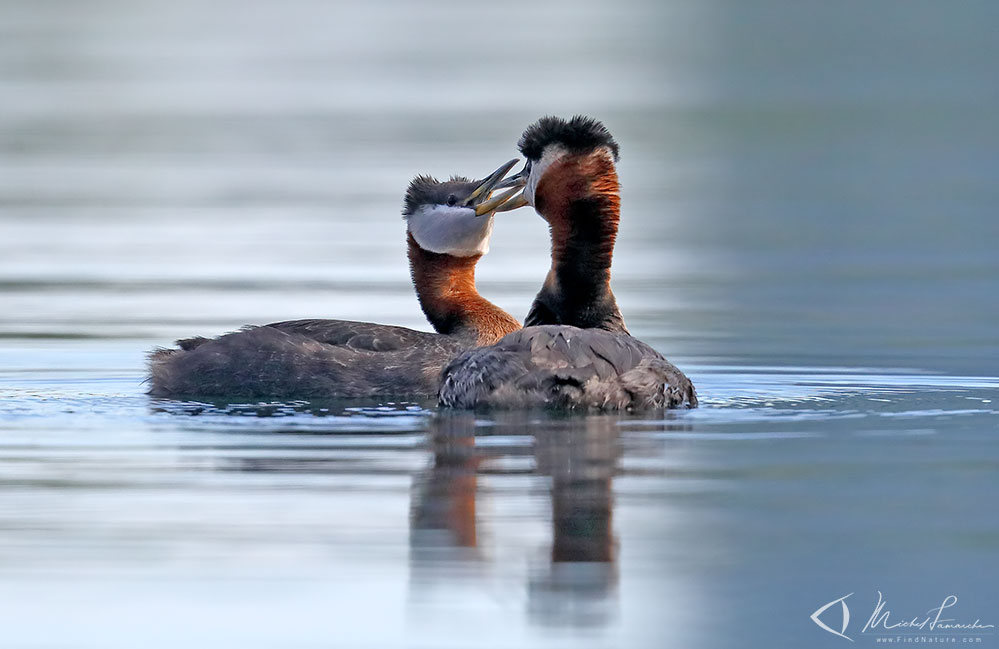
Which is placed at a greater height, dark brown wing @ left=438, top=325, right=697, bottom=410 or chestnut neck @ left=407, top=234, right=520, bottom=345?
chestnut neck @ left=407, top=234, right=520, bottom=345

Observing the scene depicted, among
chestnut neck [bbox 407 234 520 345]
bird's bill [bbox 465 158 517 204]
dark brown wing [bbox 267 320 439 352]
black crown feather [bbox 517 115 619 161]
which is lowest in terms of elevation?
dark brown wing [bbox 267 320 439 352]

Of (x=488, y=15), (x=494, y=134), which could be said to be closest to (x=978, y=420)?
(x=494, y=134)

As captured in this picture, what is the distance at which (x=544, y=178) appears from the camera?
1127 centimetres

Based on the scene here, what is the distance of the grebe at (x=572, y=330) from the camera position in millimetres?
9898

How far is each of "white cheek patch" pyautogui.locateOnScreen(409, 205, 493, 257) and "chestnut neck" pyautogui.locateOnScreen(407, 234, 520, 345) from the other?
63 mm

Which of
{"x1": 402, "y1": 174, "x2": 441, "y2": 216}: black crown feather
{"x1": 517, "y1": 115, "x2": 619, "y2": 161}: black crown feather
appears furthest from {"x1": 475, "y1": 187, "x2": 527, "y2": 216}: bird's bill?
{"x1": 517, "y1": 115, "x2": 619, "y2": 161}: black crown feather

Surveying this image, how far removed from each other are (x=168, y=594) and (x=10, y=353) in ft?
20.2

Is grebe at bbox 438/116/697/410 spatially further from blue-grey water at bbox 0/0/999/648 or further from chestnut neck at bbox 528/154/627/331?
blue-grey water at bbox 0/0/999/648

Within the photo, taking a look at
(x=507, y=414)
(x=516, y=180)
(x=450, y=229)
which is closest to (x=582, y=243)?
(x=516, y=180)

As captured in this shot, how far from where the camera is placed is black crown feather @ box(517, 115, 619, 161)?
438 inches

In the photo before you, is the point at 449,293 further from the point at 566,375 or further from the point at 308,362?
the point at 566,375

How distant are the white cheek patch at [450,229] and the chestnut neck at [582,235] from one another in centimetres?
81

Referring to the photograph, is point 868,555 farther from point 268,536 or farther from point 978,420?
point 978,420

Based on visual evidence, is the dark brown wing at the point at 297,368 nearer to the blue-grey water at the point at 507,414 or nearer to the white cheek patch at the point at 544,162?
the blue-grey water at the point at 507,414
